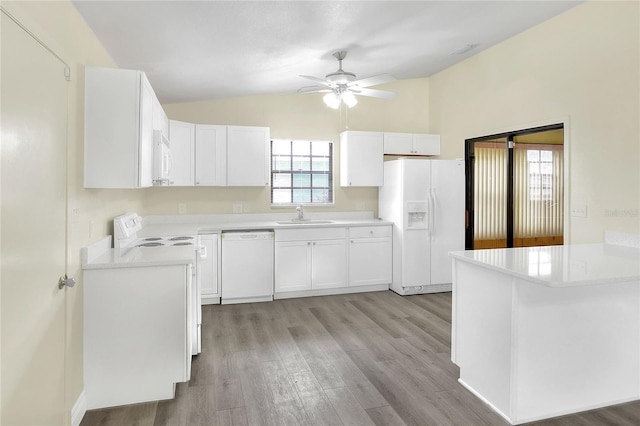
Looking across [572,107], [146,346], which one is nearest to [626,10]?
[572,107]

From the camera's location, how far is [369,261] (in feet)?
16.9

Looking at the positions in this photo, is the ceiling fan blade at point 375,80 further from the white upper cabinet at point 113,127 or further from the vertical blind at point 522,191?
the white upper cabinet at point 113,127

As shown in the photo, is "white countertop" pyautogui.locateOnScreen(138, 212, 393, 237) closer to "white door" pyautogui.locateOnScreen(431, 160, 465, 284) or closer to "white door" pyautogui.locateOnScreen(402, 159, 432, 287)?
"white door" pyautogui.locateOnScreen(402, 159, 432, 287)

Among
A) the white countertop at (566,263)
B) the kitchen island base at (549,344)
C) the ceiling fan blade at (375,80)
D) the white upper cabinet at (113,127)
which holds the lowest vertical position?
the kitchen island base at (549,344)

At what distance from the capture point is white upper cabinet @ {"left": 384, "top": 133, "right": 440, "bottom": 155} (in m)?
5.54

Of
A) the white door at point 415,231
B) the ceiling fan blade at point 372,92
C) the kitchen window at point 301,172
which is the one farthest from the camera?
the kitchen window at point 301,172

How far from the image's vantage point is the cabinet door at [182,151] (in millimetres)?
4680

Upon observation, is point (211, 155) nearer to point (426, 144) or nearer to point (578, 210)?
point (426, 144)

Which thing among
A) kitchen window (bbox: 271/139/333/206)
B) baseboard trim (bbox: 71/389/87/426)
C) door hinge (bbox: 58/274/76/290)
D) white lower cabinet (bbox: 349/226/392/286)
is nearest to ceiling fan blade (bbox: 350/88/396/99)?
kitchen window (bbox: 271/139/333/206)

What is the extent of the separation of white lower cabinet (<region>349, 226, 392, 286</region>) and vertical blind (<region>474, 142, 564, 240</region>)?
1215 mm

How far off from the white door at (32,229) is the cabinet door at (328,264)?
10.1 feet

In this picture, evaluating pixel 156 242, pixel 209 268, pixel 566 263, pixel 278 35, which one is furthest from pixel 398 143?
pixel 156 242

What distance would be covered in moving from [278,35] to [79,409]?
9.60ft

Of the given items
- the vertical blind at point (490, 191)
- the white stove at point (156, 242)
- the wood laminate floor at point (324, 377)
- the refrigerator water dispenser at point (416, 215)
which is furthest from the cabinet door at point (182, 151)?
the vertical blind at point (490, 191)
